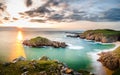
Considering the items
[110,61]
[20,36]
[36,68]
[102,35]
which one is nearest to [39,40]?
[20,36]

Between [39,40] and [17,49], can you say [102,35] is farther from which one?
[17,49]

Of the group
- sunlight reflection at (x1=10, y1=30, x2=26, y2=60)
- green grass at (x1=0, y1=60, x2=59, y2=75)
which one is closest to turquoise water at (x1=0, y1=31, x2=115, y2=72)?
sunlight reflection at (x1=10, y1=30, x2=26, y2=60)

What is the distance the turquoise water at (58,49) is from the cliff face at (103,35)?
84 millimetres

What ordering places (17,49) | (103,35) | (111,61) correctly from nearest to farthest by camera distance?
(111,61) → (103,35) → (17,49)

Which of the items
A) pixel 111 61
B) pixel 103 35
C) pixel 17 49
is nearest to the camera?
pixel 111 61

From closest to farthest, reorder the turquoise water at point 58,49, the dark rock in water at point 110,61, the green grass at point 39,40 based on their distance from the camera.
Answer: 1. the dark rock in water at point 110,61
2. the turquoise water at point 58,49
3. the green grass at point 39,40

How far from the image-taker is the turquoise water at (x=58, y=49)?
5023 millimetres

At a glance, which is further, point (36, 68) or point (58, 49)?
point (58, 49)

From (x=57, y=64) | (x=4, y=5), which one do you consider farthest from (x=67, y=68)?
(x=4, y=5)

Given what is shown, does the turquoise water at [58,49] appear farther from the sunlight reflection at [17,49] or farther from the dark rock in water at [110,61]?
the dark rock in water at [110,61]

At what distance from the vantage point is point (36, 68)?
16.3 ft

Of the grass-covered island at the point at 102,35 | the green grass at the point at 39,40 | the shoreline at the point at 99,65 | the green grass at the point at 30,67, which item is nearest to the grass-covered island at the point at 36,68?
the green grass at the point at 30,67

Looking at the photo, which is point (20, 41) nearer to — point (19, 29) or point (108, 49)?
point (19, 29)

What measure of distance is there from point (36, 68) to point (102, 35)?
123cm
